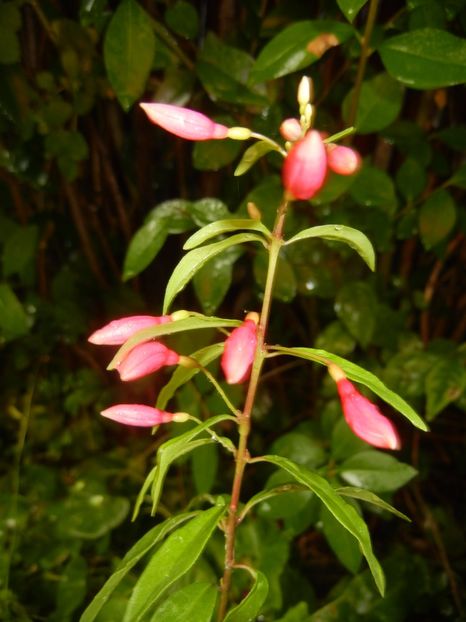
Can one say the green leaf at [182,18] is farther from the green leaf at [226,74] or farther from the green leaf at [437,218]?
the green leaf at [437,218]

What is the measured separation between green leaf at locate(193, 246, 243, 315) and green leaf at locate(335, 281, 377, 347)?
0.24m

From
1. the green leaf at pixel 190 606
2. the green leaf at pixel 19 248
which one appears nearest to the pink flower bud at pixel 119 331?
the green leaf at pixel 190 606

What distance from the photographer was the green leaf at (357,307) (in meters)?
0.99

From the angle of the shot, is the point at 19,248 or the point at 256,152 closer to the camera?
the point at 256,152

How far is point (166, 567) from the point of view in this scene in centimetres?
48

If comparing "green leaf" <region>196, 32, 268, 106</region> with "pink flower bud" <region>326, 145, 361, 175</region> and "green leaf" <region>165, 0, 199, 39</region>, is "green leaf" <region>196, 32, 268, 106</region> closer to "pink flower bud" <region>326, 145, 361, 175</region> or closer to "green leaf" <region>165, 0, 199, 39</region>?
"green leaf" <region>165, 0, 199, 39</region>

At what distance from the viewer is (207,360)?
20.9 inches

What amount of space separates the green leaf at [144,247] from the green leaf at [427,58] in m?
0.34

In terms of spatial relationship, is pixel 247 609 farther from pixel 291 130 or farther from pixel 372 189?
pixel 372 189

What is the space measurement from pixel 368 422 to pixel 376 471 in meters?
0.42

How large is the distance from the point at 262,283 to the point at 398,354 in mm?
330

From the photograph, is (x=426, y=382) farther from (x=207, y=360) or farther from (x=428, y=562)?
(x=207, y=360)

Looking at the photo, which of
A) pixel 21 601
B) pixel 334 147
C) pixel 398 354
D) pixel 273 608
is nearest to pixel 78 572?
pixel 21 601

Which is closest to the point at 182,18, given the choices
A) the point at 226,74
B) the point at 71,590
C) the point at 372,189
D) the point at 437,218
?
the point at 226,74
